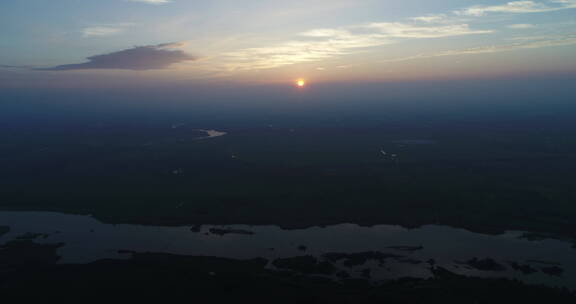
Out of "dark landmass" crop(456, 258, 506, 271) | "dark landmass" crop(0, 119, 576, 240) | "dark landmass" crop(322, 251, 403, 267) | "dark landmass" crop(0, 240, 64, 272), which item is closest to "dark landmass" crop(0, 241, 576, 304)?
"dark landmass" crop(0, 240, 64, 272)

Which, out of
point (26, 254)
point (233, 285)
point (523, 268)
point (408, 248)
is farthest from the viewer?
point (408, 248)

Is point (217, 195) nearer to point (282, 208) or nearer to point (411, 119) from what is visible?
point (282, 208)

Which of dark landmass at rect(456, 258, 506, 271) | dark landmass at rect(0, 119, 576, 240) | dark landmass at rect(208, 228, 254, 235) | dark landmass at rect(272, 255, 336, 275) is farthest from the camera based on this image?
dark landmass at rect(0, 119, 576, 240)

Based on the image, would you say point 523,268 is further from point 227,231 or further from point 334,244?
point 227,231

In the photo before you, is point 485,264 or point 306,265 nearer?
point 485,264

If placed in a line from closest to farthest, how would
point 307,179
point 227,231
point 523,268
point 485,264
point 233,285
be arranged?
point 233,285
point 523,268
point 485,264
point 227,231
point 307,179

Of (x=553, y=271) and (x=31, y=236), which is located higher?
(x=31, y=236)

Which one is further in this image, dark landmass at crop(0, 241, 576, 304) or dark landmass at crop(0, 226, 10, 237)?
dark landmass at crop(0, 226, 10, 237)

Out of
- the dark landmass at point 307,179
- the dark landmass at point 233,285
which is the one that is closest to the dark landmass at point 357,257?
the dark landmass at point 233,285

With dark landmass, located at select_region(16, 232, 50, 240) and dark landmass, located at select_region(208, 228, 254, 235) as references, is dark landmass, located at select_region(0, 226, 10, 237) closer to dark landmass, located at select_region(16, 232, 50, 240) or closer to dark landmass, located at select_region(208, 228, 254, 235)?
dark landmass, located at select_region(16, 232, 50, 240)

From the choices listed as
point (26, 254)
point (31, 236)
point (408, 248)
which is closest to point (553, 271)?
point (408, 248)
